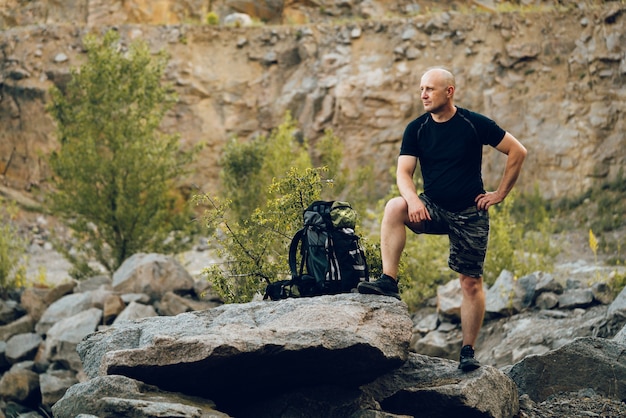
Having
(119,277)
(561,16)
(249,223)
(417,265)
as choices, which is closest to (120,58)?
(119,277)

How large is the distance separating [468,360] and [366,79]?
62.7ft

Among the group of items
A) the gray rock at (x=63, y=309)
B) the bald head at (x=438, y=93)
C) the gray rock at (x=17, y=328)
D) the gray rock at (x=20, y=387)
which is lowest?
the gray rock at (x=20, y=387)

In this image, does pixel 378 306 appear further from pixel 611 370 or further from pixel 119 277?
pixel 119 277

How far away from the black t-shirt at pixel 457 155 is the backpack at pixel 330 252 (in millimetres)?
767

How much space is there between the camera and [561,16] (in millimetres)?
24125

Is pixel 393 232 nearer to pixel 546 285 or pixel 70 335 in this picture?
pixel 546 285

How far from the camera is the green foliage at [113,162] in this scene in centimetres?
1817

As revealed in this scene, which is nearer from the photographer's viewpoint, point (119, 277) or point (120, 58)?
point (119, 277)

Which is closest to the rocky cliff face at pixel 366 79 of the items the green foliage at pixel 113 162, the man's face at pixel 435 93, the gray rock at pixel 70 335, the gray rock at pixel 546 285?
the green foliage at pixel 113 162

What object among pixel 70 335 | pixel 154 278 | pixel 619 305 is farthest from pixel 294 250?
pixel 154 278

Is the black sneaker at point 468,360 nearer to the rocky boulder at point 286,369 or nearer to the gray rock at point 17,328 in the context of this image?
the rocky boulder at point 286,369

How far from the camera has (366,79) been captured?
25281 millimetres

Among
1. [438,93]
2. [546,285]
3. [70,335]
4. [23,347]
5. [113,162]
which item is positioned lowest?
[23,347]

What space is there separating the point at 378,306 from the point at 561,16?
1917 centimetres
